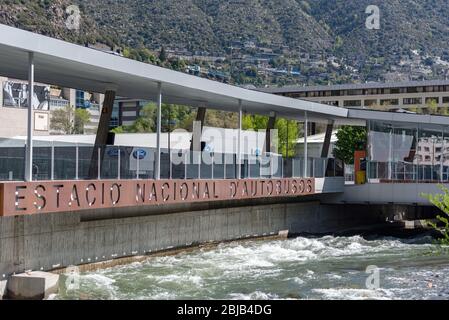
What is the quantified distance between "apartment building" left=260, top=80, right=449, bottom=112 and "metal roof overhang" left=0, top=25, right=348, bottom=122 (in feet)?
296

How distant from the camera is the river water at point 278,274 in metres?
21.5

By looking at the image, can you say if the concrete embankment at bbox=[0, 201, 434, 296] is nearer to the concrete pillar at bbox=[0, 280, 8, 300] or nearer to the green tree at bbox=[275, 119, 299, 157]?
the concrete pillar at bbox=[0, 280, 8, 300]

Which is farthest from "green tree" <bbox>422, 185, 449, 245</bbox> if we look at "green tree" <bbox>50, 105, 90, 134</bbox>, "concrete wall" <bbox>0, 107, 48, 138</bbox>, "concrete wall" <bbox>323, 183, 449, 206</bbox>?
"green tree" <bbox>50, 105, 90, 134</bbox>

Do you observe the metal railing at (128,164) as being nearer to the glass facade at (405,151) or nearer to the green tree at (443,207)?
the glass facade at (405,151)

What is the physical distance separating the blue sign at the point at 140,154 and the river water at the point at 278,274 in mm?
3674

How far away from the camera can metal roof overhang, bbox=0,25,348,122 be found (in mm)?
21734

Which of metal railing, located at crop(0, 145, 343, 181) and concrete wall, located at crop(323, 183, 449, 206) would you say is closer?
metal railing, located at crop(0, 145, 343, 181)

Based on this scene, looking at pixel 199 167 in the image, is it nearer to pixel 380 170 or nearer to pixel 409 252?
pixel 409 252

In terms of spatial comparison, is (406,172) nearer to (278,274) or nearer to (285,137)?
(278,274)

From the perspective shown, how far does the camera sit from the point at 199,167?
30359 millimetres

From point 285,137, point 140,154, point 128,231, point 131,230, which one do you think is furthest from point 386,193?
point 285,137

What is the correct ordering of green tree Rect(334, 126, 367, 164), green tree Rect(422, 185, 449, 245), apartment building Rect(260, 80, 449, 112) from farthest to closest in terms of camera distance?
apartment building Rect(260, 80, 449, 112)
green tree Rect(334, 126, 367, 164)
green tree Rect(422, 185, 449, 245)
